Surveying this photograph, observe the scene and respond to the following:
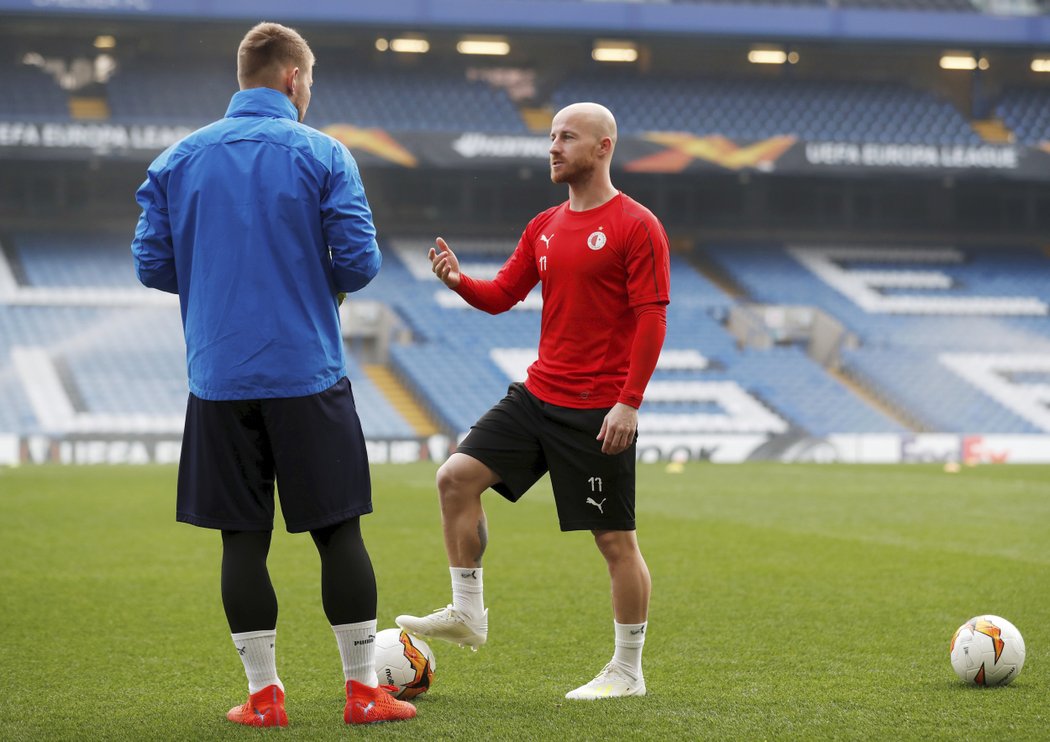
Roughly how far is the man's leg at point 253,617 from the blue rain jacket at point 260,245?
0.47 m

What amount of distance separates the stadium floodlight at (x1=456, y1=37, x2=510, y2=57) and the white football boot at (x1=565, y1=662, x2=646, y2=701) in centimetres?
2538

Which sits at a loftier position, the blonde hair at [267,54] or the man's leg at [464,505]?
the blonde hair at [267,54]

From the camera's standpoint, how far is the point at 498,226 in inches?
1133

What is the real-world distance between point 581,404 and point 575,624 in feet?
6.62

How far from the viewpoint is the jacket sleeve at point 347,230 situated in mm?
3816

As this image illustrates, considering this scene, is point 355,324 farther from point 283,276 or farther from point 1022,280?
point 283,276

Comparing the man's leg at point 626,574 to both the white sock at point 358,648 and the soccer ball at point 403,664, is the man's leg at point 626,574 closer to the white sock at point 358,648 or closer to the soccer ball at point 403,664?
the soccer ball at point 403,664

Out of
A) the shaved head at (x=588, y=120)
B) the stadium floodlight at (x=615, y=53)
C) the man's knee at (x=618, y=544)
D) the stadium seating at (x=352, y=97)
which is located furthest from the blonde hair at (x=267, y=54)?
the stadium floodlight at (x=615, y=53)

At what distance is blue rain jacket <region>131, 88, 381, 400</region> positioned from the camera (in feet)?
12.4

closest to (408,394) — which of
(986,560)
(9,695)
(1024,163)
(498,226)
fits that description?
(498,226)

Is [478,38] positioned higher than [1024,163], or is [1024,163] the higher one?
[478,38]

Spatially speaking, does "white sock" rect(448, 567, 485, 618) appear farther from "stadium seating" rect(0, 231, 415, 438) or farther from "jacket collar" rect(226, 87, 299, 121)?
"stadium seating" rect(0, 231, 415, 438)

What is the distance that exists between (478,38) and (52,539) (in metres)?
20.3

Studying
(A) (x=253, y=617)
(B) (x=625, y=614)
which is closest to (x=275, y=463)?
(A) (x=253, y=617)
